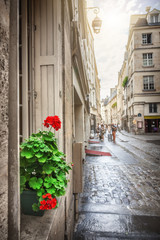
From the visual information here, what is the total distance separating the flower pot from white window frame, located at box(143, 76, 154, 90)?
28434mm

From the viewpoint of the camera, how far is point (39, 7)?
2225mm

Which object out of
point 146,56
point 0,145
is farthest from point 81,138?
point 146,56

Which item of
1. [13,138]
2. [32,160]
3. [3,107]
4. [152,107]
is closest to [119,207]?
[32,160]

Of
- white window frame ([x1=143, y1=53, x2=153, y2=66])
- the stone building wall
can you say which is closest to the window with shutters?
white window frame ([x1=143, y1=53, x2=153, y2=66])

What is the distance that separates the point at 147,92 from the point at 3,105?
28.3 metres

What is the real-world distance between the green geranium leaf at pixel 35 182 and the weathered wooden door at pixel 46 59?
35.2 inches

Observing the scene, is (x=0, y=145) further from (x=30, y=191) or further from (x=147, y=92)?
(x=147, y=92)

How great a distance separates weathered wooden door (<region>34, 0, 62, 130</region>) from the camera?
2.23 m

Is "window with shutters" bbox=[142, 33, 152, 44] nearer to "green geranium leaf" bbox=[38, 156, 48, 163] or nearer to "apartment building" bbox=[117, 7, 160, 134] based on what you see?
"apartment building" bbox=[117, 7, 160, 134]

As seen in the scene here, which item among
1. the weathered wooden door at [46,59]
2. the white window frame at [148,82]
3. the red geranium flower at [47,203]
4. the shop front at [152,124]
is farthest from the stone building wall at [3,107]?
the white window frame at [148,82]

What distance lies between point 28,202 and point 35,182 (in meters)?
0.24

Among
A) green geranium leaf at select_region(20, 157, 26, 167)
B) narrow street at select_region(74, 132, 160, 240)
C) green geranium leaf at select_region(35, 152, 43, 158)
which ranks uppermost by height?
green geranium leaf at select_region(35, 152, 43, 158)

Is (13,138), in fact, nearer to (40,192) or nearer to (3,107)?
(3,107)

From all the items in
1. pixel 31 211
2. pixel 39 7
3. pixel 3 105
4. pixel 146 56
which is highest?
pixel 146 56
